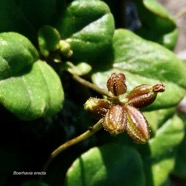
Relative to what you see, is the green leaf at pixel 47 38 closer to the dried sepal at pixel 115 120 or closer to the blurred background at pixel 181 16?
the dried sepal at pixel 115 120

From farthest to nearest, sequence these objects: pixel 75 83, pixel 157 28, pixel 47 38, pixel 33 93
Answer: pixel 157 28 < pixel 75 83 < pixel 47 38 < pixel 33 93

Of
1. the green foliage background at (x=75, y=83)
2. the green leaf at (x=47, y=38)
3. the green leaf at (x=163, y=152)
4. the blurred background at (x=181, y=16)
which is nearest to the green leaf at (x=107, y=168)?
the green foliage background at (x=75, y=83)

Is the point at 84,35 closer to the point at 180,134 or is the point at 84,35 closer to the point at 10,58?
the point at 10,58

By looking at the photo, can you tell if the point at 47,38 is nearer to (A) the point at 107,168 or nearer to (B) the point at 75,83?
(B) the point at 75,83

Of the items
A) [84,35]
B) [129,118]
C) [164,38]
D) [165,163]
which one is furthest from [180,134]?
[129,118]

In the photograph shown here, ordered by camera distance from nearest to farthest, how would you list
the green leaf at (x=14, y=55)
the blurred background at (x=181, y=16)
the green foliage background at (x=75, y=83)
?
the green leaf at (x=14, y=55), the green foliage background at (x=75, y=83), the blurred background at (x=181, y=16)

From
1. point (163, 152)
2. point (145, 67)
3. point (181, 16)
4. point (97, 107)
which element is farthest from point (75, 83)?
point (181, 16)
